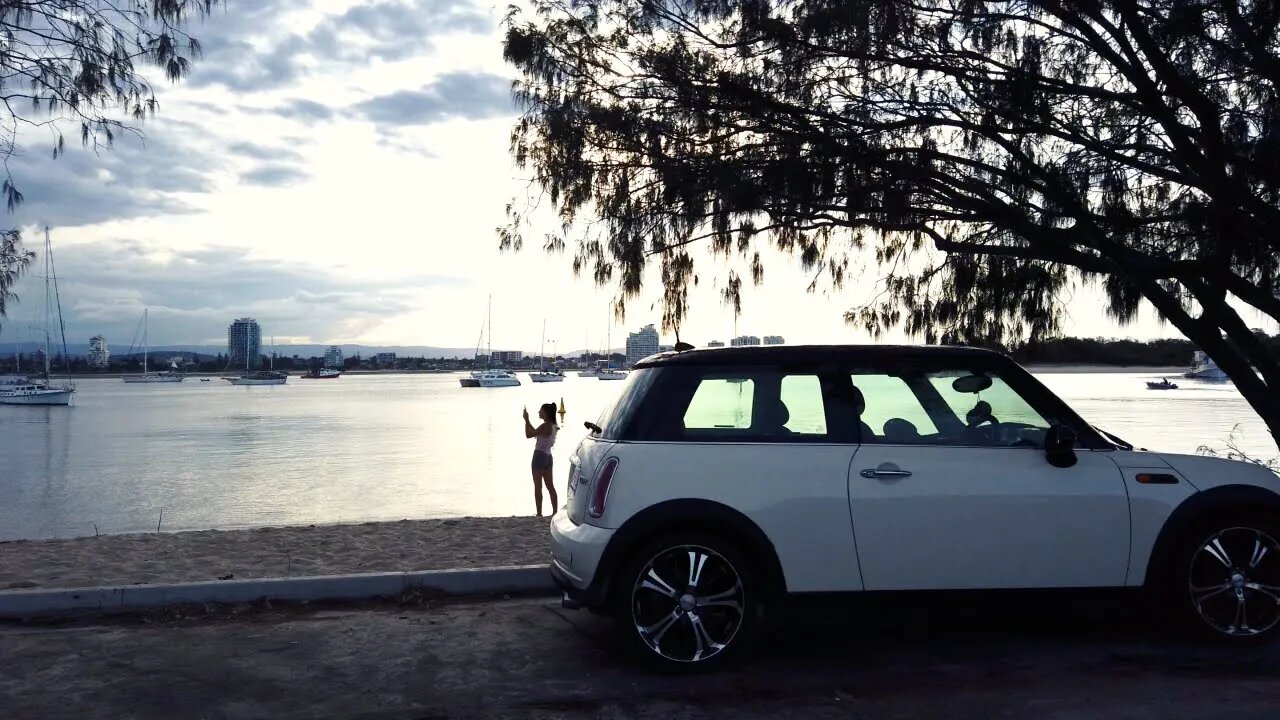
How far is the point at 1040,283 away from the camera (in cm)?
1185

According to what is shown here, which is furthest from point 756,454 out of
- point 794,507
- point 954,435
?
point 954,435

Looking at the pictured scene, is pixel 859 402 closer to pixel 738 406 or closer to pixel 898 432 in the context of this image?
pixel 898 432

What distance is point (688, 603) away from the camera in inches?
208

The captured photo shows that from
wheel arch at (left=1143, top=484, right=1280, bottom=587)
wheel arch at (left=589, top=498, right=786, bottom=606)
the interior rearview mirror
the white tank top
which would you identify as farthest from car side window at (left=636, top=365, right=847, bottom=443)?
the white tank top

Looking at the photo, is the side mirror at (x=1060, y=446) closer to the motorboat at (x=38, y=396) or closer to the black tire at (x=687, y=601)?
the black tire at (x=687, y=601)

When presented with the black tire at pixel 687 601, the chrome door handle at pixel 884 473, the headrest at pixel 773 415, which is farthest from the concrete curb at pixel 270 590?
the chrome door handle at pixel 884 473

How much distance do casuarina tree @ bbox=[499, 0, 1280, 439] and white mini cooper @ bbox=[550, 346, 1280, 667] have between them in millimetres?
4624

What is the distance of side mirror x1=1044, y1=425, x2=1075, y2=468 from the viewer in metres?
5.23

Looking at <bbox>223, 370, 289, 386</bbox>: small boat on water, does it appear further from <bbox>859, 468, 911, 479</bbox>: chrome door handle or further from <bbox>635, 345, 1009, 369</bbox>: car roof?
<bbox>859, 468, 911, 479</bbox>: chrome door handle

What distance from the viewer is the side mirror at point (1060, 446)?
5230mm

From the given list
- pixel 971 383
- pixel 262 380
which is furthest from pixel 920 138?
pixel 262 380

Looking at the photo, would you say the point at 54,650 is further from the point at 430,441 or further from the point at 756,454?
the point at 430,441

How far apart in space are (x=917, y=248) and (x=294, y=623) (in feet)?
26.7

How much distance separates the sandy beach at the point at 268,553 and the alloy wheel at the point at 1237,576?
Answer: 4622 mm
